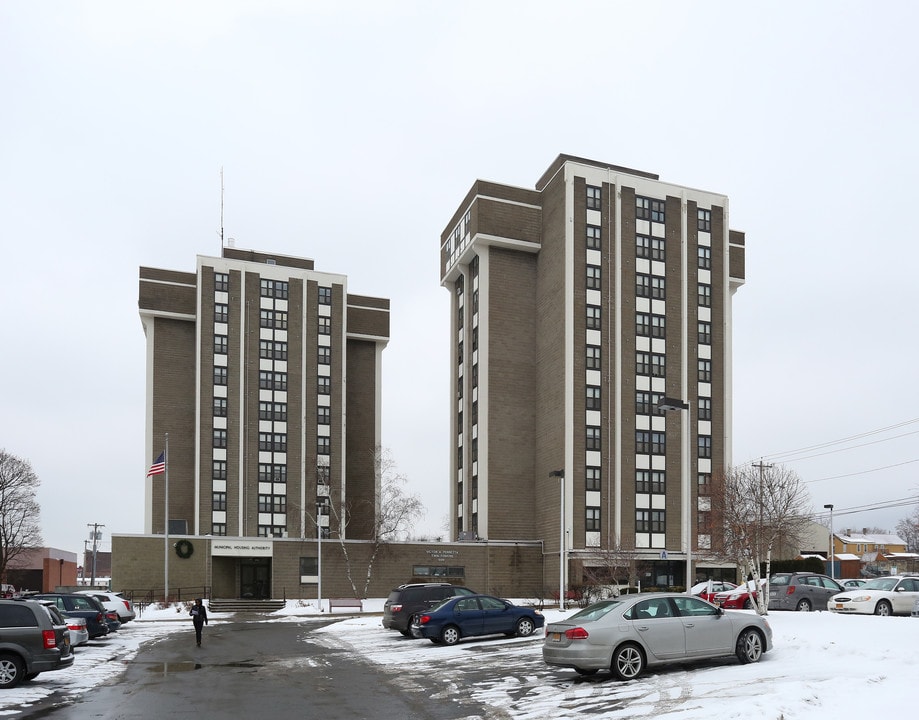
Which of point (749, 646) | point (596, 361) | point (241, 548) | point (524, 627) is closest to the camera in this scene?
point (749, 646)

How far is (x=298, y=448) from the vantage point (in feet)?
258

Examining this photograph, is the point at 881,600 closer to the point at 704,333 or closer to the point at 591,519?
the point at 591,519

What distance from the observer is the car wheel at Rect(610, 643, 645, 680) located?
17.7 m

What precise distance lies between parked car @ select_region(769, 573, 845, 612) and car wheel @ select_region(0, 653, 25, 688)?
2454 centimetres

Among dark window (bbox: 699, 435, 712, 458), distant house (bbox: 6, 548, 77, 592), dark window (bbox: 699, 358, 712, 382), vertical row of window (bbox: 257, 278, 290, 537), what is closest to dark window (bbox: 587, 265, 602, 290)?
dark window (bbox: 699, 358, 712, 382)

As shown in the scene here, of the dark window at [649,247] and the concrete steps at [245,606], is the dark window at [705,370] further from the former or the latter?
the concrete steps at [245,606]

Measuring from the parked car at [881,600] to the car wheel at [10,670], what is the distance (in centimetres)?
2306

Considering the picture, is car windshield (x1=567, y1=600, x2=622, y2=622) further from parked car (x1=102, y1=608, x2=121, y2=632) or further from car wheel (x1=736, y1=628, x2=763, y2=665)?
parked car (x1=102, y1=608, x2=121, y2=632)

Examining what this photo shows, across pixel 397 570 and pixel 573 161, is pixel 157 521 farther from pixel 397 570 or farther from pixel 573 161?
pixel 573 161

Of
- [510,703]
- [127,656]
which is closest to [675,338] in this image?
[127,656]

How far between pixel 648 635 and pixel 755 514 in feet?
103

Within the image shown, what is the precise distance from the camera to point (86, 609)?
32.4 metres

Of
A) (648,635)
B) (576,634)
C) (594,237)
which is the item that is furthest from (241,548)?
(648,635)

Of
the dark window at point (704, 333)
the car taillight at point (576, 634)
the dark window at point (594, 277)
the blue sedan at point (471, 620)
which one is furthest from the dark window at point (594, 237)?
the car taillight at point (576, 634)
